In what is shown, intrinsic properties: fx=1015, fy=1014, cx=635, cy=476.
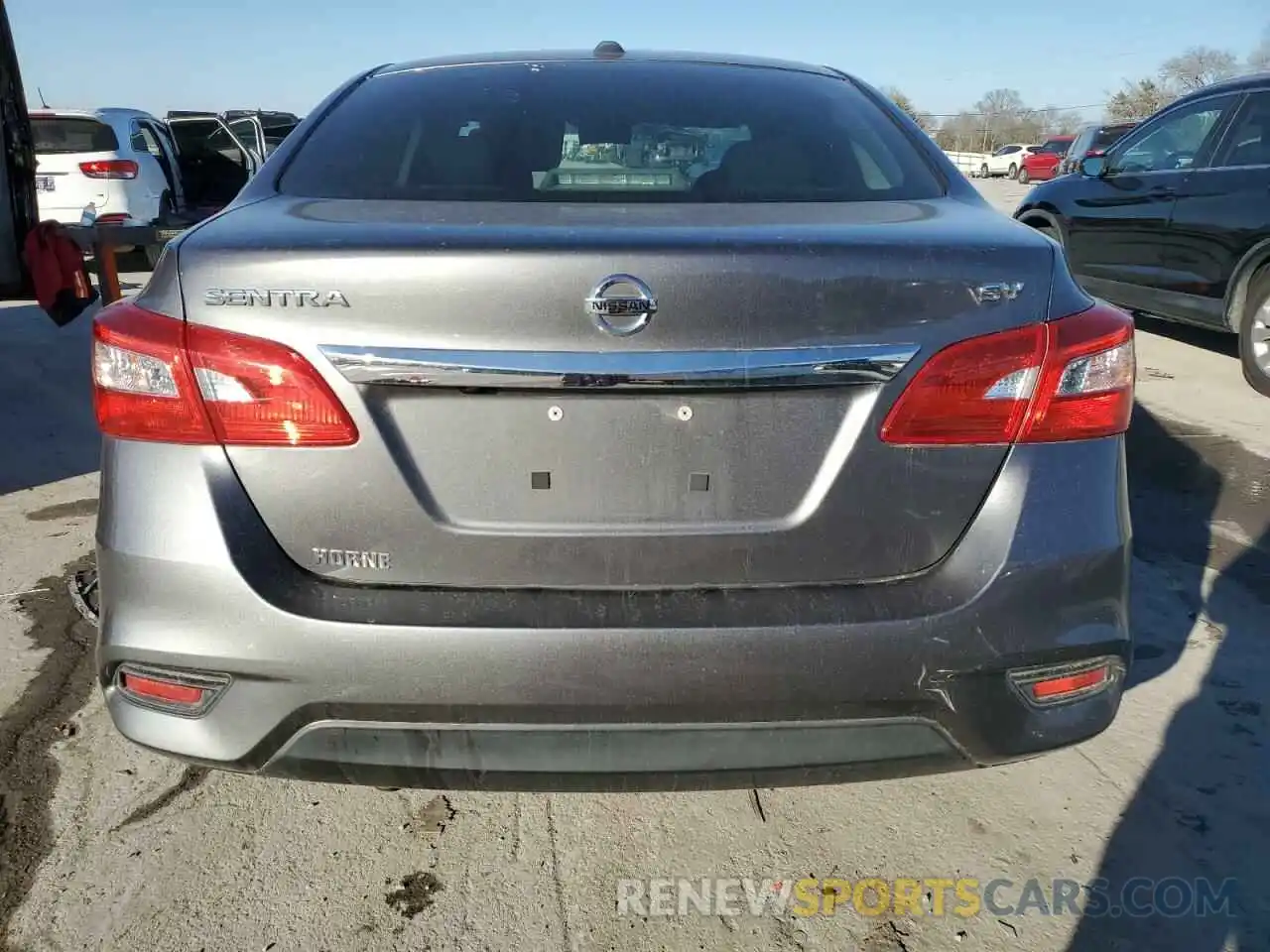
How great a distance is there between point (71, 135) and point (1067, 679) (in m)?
11.2

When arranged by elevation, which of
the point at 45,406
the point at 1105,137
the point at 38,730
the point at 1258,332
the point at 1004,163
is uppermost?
the point at 1105,137

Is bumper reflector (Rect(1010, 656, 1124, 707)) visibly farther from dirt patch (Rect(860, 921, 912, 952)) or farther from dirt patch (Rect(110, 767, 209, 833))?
dirt patch (Rect(110, 767, 209, 833))

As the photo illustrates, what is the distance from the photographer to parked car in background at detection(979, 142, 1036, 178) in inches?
1475

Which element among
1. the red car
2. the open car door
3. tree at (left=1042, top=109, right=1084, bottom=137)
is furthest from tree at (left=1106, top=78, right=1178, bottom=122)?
the open car door

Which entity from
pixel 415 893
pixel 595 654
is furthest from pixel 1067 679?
pixel 415 893

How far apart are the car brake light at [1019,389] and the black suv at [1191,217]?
16.9ft

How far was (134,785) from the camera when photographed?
2418mm

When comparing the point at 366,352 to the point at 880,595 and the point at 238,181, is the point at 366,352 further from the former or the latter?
the point at 238,181

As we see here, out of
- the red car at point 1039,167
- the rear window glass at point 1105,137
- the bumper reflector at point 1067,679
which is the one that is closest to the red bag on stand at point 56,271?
the bumper reflector at point 1067,679

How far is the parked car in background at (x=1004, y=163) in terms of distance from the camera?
37469mm

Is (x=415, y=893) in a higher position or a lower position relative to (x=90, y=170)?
lower

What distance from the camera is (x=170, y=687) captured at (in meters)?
1.72

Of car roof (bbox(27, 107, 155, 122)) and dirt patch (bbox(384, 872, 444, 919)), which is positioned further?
car roof (bbox(27, 107, 155, 122))

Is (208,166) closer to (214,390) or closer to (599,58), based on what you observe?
(599,58)
